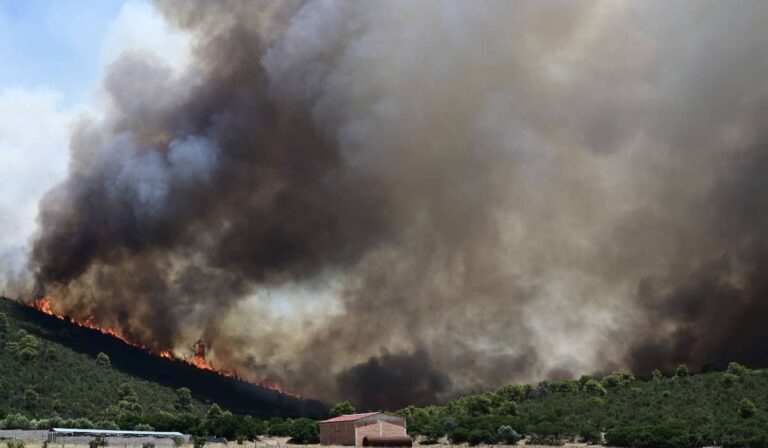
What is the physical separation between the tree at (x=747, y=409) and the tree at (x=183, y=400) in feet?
254

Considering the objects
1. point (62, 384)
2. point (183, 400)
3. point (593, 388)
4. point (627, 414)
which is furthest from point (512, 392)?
point (62, 384)

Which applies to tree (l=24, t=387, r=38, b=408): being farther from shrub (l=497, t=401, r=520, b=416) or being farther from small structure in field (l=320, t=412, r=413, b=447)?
shrub (l=497, t=401, r=520, b=416)

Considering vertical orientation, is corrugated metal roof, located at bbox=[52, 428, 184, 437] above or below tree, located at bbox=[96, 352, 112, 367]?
below

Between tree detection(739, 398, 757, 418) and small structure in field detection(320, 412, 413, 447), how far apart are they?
38.0 m

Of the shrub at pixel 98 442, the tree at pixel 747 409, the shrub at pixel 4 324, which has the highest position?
the shrub at pixel 4 324

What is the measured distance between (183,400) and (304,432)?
31.1 meters

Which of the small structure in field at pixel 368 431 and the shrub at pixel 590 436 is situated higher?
the small structure in field at pixel 368 431

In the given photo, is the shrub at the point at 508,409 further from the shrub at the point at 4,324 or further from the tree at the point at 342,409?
the shrub at the point at 4,324

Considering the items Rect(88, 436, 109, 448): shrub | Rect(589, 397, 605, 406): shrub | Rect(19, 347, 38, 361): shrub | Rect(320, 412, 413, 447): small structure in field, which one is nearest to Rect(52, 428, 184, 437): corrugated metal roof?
Rect(88, 436, 109, 448): shrub

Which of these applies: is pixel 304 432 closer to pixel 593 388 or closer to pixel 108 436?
pixel 108 436

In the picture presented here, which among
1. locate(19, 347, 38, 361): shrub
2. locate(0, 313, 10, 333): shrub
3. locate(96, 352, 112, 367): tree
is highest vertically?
locate(0, 313, 10, 333): shrub

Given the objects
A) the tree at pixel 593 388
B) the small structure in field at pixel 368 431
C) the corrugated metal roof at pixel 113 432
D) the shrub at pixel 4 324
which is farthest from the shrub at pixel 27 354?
the tree at pixel 593 388

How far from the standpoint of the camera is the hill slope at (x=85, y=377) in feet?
Answer: 347

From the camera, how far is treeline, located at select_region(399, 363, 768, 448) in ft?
274
